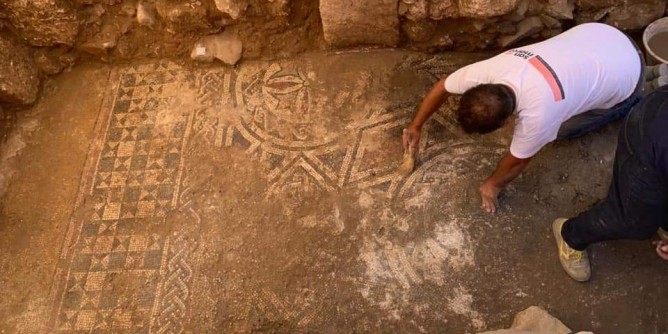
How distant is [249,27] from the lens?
313 centimetres

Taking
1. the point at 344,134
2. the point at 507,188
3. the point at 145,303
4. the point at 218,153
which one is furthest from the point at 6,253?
the point at 507,188

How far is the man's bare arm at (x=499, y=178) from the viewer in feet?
7.77

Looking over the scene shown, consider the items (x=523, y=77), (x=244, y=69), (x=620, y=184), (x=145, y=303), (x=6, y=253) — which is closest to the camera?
(x=620, y=184)

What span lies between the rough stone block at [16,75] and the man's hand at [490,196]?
256cm

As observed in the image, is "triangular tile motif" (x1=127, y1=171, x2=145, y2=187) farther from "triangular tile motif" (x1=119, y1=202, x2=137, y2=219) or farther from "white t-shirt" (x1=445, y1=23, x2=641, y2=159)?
"white t-shirt" (x1=445, y1=23, x2=641, y2=159)

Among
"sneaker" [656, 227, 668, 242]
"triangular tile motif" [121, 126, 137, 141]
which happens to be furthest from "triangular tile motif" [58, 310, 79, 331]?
"sneaker" [656, 227, 668, 242]

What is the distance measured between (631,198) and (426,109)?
36.9 inches

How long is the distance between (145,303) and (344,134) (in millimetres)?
1261

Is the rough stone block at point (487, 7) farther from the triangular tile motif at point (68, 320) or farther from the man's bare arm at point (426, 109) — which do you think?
the triangular tile motif at point (68, 320)

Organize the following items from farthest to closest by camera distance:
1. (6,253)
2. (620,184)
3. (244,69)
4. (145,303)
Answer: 1. (244,69)
2. (6,253)
3. (145,303)
4. (620,184)

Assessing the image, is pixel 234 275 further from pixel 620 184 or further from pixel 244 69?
pixel 620 184

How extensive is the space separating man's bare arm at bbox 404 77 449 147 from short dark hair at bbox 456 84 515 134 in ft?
A: 0.98

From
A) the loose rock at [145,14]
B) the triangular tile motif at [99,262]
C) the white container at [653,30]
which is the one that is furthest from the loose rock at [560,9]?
the triangular tile motif at [99,262]

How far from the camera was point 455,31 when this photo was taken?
2.95 m
